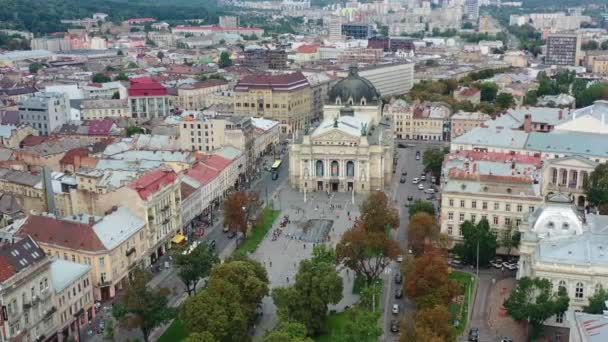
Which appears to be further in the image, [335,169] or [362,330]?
[335,169]

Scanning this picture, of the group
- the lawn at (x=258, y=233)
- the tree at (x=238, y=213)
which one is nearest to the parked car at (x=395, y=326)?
the lawn at (x=258, y=233)

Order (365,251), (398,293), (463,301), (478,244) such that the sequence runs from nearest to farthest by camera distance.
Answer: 1. (463,301)
2. (365,251)
3. (398,293)
4. (478,244)

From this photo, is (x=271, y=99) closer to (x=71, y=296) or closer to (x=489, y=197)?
(x=489, y=197)

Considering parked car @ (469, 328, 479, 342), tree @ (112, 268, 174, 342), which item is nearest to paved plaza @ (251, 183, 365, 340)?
tree @ (112, 268, 174, 342)

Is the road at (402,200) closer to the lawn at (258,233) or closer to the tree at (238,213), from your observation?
the lawn at (258,233)

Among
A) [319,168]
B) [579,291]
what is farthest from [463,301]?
[319,168]

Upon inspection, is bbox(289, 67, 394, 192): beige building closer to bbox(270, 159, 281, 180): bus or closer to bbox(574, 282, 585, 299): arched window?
bbox(270, 159, 281, 180): bus
